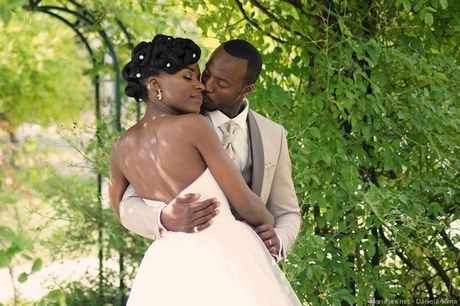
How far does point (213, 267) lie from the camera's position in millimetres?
2609

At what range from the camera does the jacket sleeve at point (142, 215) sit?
8.68 feet

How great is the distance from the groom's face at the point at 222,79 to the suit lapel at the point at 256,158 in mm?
133

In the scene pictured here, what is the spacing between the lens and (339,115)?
171 inches

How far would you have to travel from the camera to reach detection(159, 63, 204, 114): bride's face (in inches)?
103

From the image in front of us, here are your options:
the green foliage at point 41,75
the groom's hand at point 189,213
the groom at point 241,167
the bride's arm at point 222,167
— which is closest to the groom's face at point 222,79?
the groom at point 241,167

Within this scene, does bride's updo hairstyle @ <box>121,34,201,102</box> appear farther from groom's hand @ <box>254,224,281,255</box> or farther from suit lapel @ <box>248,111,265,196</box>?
groom's hand @ <box>254,224,281,255</box>

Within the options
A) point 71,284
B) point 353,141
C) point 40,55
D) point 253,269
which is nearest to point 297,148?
point 353,141

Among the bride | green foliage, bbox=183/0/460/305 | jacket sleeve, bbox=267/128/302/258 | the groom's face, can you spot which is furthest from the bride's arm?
green foliage, bbox=183/0/460/305

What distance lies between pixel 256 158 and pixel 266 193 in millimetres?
102

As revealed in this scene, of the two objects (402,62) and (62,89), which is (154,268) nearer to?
(402,62)

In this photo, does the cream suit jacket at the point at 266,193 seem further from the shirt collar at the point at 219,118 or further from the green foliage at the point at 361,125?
the green foliage at the point at 361,125

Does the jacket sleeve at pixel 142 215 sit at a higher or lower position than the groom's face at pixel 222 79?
lower

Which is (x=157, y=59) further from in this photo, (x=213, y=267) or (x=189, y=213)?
(x=213, y=267)

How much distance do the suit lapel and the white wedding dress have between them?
135 millimetres
